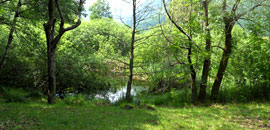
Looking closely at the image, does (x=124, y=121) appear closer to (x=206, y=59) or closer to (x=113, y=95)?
(x=206, y=59)

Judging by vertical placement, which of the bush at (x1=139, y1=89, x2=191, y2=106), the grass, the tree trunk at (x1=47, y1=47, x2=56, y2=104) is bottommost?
the grass

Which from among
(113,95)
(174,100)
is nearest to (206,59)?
(174,100)

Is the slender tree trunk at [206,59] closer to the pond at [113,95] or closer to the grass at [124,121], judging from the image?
the grass at [124,121]

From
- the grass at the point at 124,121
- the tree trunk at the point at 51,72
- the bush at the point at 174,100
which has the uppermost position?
the tree trunk at the point at 51,72

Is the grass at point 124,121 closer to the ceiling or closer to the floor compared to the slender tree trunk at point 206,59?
closer to the floor

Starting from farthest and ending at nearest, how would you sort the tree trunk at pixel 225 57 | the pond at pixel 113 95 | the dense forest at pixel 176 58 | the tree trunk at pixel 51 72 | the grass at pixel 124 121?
the pond at pixel 113 95 < the tree trunk at pixel 225 57 < the tree trunk at pixel 51 72 < the dense forest at pixel 176 58 < the grass at pixel 124 121

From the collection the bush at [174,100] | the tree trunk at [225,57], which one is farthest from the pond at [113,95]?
the tree trunk at [225,57]

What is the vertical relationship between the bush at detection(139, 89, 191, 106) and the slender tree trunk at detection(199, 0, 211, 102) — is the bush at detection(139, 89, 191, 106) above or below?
below

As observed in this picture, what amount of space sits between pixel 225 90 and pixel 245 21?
363cm

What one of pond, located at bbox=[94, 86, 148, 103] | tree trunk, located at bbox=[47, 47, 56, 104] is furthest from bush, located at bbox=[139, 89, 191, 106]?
tree trunk, located at bbox=[47, 47, 56, 104]

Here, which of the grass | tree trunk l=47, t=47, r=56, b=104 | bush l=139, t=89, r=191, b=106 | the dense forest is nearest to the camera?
the grass

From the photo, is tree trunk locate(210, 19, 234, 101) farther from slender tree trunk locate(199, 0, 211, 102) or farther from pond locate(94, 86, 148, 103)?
pond locate(94, 86, 148, 103)

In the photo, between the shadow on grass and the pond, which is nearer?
the shadow on grass

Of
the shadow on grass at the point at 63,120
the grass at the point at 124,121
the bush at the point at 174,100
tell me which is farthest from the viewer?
the bush at the point at 174,100
